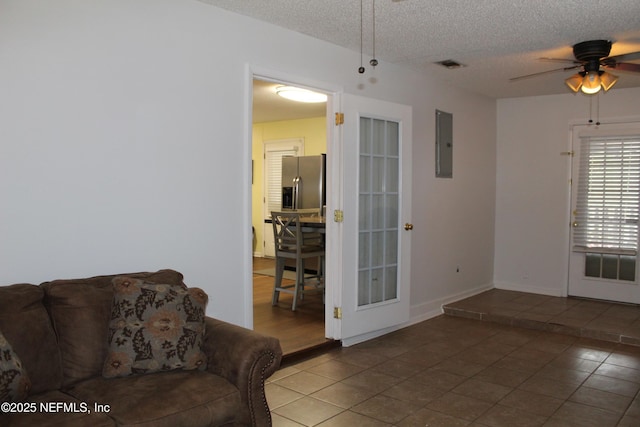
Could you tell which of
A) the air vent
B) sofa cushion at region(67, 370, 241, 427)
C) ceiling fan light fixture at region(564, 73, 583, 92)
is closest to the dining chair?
the air vent

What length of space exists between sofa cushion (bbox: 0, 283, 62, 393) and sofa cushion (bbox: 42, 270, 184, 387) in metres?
0.04

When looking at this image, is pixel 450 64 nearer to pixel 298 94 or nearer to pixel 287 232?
pixel 298 94

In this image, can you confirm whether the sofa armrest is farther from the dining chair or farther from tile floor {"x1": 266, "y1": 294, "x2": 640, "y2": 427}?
the dining chair

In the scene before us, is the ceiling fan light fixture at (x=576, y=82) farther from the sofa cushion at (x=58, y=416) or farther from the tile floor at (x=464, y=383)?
the sofa cushion at (x=58, y=416)

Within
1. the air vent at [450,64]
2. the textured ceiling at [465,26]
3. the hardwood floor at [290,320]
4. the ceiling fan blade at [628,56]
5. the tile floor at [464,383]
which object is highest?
the air vent at [450,64]

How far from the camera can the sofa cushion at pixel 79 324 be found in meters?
2.26

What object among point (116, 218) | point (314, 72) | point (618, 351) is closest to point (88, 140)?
point (116, 218)

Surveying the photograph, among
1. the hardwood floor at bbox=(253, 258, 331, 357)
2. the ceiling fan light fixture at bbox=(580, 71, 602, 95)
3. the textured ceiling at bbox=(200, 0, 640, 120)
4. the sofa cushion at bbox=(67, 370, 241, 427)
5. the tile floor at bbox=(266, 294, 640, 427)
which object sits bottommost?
the tile floor at bbox=(266, 294, 640, 427)

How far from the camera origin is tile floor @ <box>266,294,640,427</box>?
9.78 feet

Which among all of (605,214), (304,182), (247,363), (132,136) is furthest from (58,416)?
(304,182)

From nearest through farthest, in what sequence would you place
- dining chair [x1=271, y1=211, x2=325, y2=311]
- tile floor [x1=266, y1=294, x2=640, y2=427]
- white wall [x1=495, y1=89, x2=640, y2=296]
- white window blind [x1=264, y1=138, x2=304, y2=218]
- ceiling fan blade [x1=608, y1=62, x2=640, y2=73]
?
1. tile floor [x1=266, y1=294, x2=640, y2=427]
2. ceiling fan blade [x1=608, y1=62, x2=640, y2=73]
3. dining chair [x1=271, y1=211, x2=325, y2=311]
4. white wall [x1=495, y1=89, x2=640, y2=296]
5. white window blind [x1=264, y1=138, x2=304, y2=218]

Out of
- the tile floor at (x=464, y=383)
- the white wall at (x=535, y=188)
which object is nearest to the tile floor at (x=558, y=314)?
the tile floor at (x=464, y=383)

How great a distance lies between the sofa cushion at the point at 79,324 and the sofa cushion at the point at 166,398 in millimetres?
74

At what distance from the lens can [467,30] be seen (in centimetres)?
373
